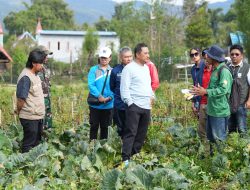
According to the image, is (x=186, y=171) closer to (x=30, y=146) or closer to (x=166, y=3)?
(x=30, y=146)

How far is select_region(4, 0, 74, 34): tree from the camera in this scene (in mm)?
72688

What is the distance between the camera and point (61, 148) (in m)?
6.82

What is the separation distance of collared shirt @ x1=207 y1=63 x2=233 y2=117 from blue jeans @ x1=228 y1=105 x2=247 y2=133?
57 cm

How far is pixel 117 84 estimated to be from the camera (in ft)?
22.6

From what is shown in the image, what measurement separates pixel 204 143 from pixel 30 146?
2.22 meters

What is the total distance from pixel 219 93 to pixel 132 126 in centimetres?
106

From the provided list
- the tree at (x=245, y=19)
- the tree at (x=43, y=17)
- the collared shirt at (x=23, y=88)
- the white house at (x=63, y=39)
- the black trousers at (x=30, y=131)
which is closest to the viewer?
the collared shirt at (x=23, y=88)

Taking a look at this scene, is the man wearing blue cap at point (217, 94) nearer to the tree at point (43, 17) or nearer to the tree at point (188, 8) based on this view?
the tree at point (188, 8)

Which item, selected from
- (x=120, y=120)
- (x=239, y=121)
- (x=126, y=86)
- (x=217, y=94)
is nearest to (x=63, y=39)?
(x=120, y=120)

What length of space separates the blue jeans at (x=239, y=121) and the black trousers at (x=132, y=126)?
1248 millimetres

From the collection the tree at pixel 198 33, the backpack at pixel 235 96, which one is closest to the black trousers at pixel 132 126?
the backpack at pixel 235 96

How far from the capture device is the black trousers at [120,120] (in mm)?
6899

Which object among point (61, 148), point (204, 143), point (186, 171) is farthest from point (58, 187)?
point (204, 143)

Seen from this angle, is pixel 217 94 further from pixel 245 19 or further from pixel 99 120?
pixel 245 19
